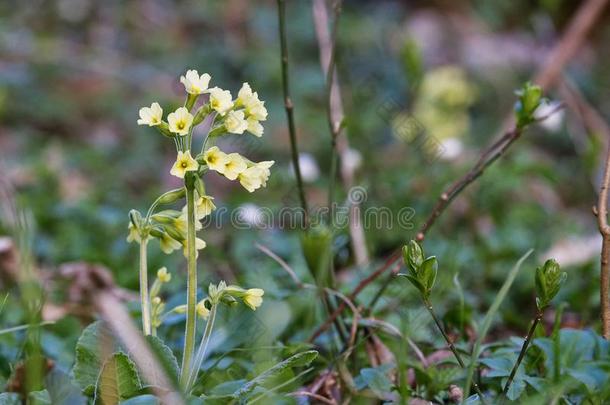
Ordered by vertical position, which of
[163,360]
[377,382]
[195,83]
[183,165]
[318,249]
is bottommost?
[377,382]

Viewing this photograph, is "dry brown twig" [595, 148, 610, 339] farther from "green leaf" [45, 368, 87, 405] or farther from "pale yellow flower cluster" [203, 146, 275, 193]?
"green leaf" [45, 368, 87, 405]

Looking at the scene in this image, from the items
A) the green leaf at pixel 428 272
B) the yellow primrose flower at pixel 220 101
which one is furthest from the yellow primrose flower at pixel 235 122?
the green leaf at pixel 428 272

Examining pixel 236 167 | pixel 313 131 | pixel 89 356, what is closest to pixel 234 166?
pixel 236 167

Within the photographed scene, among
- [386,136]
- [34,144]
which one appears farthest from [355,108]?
[34,144]

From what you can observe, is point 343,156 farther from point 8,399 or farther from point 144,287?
point 8,399

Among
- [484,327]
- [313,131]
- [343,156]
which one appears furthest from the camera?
[313,131]

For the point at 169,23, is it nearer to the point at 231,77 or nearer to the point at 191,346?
the point at 231,77

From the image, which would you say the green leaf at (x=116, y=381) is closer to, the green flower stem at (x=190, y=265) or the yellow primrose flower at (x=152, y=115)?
the green flower stem at (x=190, y=265)
